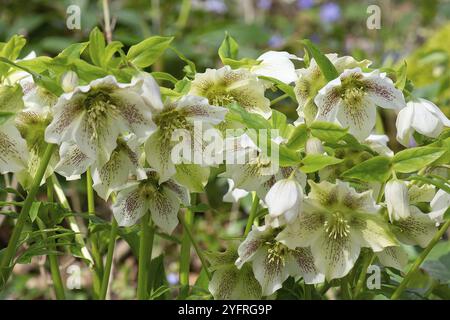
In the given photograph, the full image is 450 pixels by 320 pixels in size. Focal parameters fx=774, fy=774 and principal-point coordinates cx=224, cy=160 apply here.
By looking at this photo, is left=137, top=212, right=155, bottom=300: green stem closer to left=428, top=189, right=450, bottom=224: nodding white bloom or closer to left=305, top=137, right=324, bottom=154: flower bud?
left=305, top=137, right=324, bottom=154: flower bud

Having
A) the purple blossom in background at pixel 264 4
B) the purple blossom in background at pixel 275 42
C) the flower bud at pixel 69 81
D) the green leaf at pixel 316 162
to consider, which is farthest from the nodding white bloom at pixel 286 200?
the purple blossom in background at pixel 264 4

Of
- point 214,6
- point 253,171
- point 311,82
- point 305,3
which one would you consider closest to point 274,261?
point 253,171

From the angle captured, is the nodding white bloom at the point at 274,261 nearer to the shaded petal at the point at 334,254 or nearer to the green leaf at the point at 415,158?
the shaded petal at the point at 334,254

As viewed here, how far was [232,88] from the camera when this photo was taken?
3.08 ft

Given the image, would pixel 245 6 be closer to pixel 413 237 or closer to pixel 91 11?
pixel 91 11

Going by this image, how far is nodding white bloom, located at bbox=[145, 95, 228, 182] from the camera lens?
0.84 metres

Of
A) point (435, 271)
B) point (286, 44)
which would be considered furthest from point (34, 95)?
point (286, 44)

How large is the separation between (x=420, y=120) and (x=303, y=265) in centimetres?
22

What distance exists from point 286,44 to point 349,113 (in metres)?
1.99

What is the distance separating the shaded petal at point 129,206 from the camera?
92cm

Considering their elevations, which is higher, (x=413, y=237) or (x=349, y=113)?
(x=349, y=113)

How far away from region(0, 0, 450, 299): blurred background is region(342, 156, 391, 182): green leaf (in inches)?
37.9

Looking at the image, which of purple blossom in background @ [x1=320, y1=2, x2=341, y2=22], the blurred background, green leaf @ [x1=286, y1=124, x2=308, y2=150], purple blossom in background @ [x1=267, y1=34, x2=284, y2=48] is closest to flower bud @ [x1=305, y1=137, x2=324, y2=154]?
green leaf @ [x1=286, y1=124, x2=308, y2=150]

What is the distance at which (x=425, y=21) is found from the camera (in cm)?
351
